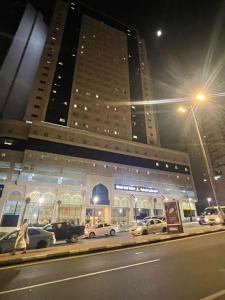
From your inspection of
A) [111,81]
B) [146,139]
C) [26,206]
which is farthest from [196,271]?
[111,81]

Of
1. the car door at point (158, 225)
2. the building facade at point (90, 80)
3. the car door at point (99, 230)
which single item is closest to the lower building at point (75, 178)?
the building facade at point (90, 80)

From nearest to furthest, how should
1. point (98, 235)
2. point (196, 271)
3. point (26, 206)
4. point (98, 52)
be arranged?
point (196, 271) < point (98, 235) < point (26, 206) < point (98, 52)

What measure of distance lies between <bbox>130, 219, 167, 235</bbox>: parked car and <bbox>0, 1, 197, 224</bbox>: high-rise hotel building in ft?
76.2

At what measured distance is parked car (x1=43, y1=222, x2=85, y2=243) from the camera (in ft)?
56.2

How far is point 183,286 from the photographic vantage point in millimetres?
4258

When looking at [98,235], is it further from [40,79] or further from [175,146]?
[175,146]

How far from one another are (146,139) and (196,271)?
64.8 meters

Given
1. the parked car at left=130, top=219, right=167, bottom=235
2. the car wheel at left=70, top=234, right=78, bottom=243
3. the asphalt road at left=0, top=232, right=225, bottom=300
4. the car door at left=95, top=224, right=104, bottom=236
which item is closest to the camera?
the asphalt road at left=0, top=232, right=225, bottom=300

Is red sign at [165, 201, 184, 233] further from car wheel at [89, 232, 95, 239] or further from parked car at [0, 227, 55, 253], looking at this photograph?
car wheel at [89, 232, 95, 239]

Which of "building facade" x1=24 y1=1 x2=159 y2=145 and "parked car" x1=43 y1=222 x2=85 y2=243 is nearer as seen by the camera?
"parked car" x1=43 y1=222 x2=85 y2=243

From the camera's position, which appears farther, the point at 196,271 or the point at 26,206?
the point at 26,206

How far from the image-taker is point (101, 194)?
1796 inches

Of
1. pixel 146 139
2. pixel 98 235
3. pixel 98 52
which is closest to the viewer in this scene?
pixel 98 235

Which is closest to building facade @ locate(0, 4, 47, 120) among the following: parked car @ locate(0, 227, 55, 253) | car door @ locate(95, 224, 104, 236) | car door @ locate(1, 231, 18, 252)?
car door @ locate(95, 224, 104, 236)
